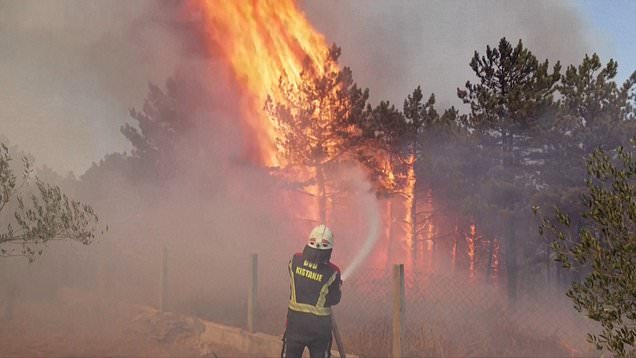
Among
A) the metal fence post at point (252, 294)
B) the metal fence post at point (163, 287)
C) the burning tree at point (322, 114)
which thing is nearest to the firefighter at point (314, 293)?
the metal fence post at point (252, 294)

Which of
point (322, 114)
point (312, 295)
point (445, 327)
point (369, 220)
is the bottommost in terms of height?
point (445, 327)

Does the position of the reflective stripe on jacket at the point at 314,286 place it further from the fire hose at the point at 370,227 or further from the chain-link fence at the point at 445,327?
the fire hose at the point at 370,227

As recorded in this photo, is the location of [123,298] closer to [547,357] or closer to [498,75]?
[547,357]

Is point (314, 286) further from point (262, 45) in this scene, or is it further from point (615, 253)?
point (262, 45)

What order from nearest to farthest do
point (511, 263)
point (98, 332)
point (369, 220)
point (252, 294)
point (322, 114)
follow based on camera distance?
point (252, 294) < point (98, 332) < point (511, 263) < point (322, 114) < point (369, 220)

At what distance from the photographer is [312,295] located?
22.5 ft

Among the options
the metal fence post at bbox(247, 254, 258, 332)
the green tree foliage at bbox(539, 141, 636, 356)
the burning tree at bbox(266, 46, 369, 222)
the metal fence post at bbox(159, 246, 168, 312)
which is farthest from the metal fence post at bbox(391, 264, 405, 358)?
the burning tree at bbox(266, 46, 369, 222)

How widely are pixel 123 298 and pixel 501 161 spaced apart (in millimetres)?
16761

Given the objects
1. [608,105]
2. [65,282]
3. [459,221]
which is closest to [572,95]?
[608,105]

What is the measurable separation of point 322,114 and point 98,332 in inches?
706

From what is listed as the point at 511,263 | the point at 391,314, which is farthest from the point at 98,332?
the point at 511,263

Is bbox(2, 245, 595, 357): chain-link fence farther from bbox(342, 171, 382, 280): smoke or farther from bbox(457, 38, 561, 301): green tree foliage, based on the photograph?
bbox(342, 171, 382, 280): smoke

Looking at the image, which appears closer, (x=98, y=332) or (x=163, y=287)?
(x=98, y=332)

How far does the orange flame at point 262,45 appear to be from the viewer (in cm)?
3716
